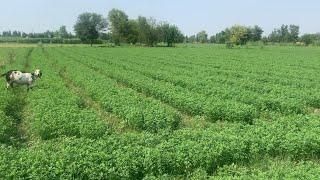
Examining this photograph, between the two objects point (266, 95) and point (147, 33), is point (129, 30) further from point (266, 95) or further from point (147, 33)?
point (266, 95)

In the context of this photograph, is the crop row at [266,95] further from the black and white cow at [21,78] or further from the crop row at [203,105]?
the black and white cow at [21,78]

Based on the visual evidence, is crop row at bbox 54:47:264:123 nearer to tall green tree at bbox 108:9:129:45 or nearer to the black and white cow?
the black and white cow

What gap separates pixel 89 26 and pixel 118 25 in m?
13.9

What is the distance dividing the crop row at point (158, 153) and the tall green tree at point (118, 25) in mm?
111850

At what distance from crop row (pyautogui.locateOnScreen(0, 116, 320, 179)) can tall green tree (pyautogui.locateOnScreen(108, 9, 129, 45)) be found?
111850 millimetres

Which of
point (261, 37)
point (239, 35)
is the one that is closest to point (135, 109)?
point (239, 35)

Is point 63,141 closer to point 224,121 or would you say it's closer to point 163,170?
point 163,170

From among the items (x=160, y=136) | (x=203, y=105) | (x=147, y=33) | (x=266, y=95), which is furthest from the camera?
(x=147, y=33)

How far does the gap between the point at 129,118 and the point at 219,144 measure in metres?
4.42

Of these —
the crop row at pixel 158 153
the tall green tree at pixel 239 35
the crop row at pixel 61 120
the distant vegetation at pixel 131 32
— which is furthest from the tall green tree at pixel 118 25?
the crop row at pixel 158 153

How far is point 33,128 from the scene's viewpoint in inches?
494

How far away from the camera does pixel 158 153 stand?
29.8ft

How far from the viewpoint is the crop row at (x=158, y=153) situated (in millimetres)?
8258

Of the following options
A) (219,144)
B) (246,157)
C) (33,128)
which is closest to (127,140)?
(219,144)
